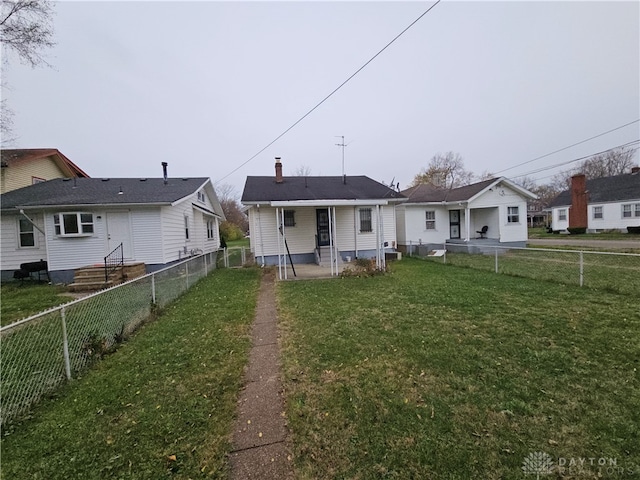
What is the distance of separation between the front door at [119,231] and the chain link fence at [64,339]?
6.91 m

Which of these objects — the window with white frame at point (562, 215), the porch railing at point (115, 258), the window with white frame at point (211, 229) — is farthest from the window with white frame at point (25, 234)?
the window with white frame at point (562, 215)

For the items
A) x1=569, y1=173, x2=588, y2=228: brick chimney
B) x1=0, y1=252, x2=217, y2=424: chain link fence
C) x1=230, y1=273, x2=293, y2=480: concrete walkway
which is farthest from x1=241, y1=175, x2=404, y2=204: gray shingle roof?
x1=569, y1=173, x2=588, y2=228: brick chimney

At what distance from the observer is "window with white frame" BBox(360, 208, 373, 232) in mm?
14695

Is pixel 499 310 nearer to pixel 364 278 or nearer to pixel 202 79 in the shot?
pixel 364 278

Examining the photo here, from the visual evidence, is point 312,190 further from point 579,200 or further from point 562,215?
point 562,215

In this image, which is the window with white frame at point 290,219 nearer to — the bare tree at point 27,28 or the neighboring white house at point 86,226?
the neighboring white house at point 86,226

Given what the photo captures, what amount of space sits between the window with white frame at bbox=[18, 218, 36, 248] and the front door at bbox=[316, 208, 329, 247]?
1230 cm

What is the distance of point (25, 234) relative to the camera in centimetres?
1202

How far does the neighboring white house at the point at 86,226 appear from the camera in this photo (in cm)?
1117

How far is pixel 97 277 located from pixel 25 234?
501 centimetres

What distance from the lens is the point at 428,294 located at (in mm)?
7254

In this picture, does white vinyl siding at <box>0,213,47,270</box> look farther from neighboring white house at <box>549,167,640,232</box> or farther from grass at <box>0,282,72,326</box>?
neighboring white house at <box>549,167,640,232</box>

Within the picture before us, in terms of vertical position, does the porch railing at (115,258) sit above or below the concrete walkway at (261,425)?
above

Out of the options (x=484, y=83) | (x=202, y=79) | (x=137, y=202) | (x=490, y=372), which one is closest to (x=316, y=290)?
(x=490, y=372)
